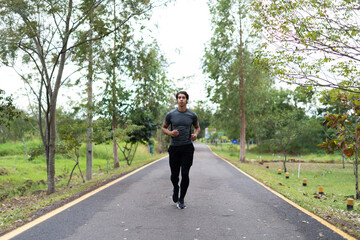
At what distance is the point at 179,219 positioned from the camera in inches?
192

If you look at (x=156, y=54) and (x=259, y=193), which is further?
(x=156, y=54)

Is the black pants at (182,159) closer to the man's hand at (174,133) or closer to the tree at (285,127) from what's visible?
the man's hand at (174,133)

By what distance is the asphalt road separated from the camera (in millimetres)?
4094

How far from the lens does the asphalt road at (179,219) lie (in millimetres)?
4094

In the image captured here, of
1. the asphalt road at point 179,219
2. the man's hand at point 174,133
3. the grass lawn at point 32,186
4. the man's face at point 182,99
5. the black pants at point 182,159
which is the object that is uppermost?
the man's face at point 182,99

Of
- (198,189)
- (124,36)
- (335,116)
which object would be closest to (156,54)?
(124,36)

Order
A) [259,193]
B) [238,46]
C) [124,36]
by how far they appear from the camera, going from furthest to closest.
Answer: [238,46] < [124,36] < [259,193]

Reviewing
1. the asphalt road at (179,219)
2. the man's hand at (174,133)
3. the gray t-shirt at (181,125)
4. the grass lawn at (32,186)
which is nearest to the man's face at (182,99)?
the gray t-shirt at (181,125)

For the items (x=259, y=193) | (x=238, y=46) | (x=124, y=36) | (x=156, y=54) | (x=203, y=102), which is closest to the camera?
(x=259, y=193)

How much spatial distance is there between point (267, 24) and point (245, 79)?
1821 centimetres

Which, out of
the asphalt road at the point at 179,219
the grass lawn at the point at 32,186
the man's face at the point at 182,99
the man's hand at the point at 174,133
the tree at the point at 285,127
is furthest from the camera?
the tree at the point at 285,127

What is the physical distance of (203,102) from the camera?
26.4 metres

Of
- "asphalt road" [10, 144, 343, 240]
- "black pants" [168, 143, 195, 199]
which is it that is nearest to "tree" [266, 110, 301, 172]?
"asphalt road" [10, 144, 343, 240]

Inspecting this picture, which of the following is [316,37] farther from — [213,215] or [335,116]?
[213,215]
